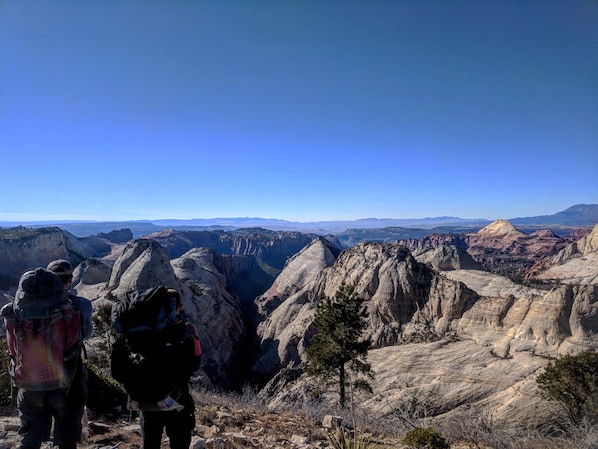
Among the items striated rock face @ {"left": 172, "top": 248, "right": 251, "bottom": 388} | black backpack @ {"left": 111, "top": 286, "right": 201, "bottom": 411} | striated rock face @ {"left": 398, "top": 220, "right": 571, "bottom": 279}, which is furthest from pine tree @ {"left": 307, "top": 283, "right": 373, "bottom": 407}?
striated rock face @ {"left": 398, "top": 220, "right": 571, "bottom": 279}

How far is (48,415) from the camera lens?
12.2ft

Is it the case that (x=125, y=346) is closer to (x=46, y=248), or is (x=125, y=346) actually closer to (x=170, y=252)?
(x=46, y=248)

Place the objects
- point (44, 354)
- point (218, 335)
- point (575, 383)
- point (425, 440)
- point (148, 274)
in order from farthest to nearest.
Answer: point (218, 335)
point (148, 274)
point (575, 383)
point (425, 440)
point (44, 354)

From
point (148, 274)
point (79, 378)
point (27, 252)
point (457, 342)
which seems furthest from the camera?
point (27, 252)

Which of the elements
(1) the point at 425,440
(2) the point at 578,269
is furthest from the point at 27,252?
(2) the point at 578,269

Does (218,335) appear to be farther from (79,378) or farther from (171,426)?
(171,426)

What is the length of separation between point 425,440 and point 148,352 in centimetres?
519

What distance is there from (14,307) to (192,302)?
33204 mm

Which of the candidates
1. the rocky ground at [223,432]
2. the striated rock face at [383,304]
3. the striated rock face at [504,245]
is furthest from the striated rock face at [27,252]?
the striated rock face at [504,245]

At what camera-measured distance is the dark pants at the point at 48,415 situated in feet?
11.9

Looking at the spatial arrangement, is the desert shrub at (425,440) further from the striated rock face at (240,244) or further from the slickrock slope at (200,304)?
the striated rock face at (240,244)

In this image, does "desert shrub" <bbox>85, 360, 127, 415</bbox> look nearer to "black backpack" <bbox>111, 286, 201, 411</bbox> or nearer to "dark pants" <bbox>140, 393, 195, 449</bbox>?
"dark pants" <bbox>140, 393, 195, 449</bbox>

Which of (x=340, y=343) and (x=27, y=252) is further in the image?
(x=27, y=252)

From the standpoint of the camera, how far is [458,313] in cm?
2542
